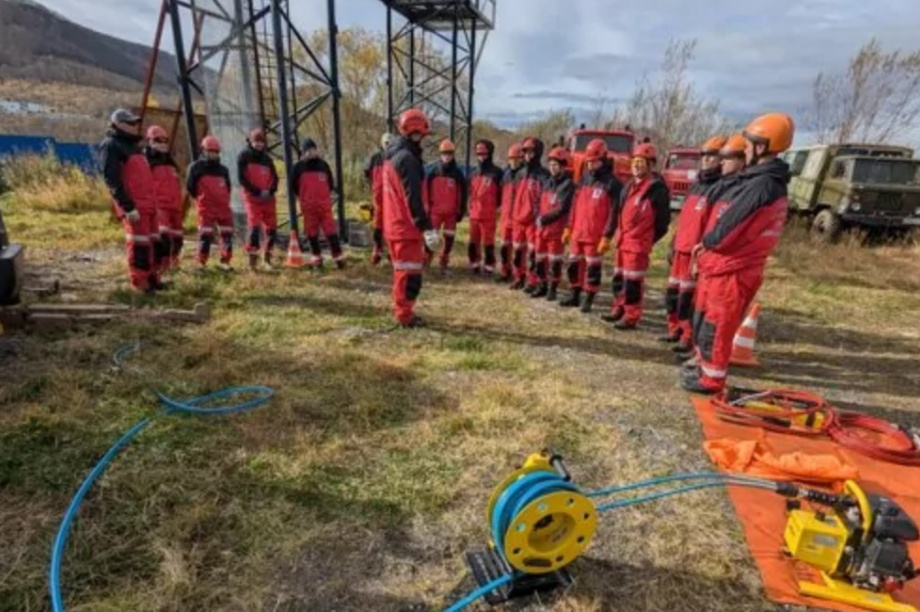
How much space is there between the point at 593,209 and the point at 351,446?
405 centimetres

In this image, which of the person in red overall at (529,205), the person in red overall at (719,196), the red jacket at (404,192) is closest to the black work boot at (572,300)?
the person in red overall at (529,205)

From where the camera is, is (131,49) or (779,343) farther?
(131,49)

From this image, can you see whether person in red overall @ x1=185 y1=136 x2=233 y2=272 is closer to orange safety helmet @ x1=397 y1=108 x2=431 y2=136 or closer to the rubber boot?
orange safety helmet @ x1=397 y1=108 x2=431 y2=136

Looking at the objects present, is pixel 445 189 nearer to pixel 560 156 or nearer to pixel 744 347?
pixel 560 156

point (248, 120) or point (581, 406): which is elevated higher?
point (248, 120)

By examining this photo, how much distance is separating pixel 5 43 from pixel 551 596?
7139 centimetres

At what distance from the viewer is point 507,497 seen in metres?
2.18

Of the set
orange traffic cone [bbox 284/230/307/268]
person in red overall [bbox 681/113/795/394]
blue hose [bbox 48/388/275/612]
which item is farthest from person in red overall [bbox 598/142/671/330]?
orange traffic cone [bbox 284/230/307/268]

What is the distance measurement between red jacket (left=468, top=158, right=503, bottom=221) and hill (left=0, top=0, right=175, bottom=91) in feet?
181

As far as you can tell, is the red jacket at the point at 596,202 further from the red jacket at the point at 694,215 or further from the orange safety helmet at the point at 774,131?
the orange safety helmet at the point at 774,131

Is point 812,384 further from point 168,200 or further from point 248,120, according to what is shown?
point 248,120

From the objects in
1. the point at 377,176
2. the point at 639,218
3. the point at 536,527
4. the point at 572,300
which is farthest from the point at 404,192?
the point at 536,527

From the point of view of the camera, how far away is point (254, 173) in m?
7.58

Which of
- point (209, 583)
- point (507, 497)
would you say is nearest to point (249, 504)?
point (209, 583)
